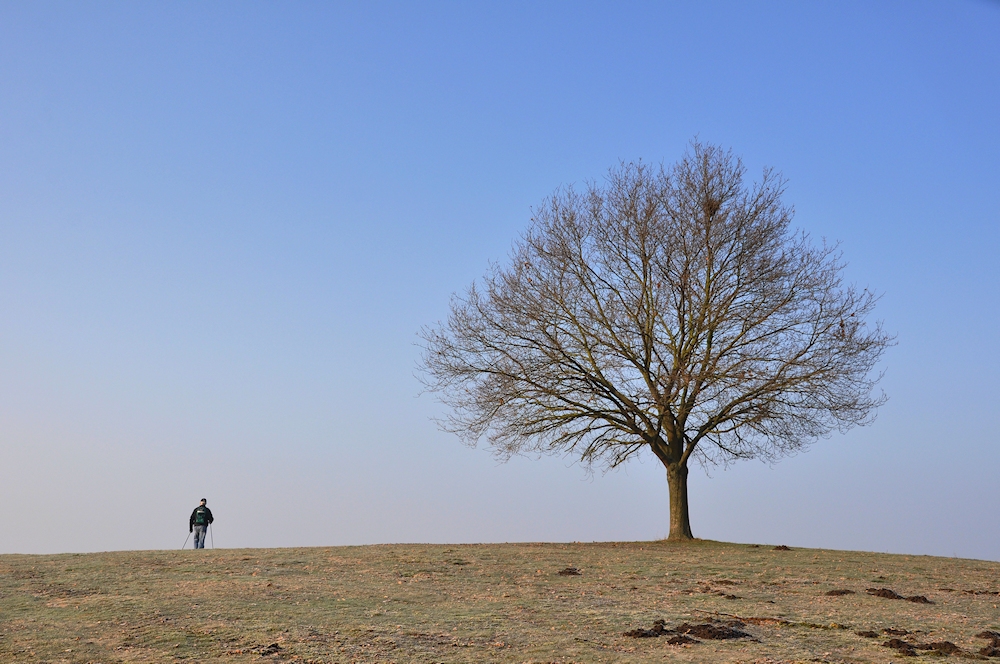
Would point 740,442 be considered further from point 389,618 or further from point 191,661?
point 191,661

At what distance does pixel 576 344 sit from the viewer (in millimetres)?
27438

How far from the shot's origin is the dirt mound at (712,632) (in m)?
12.7

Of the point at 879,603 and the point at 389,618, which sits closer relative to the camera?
the point at 389,618

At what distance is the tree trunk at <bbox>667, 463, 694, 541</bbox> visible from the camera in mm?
27438

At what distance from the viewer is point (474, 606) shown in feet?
49.1

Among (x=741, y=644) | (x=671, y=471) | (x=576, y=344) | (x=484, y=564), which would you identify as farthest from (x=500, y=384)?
(x=741, y=644)

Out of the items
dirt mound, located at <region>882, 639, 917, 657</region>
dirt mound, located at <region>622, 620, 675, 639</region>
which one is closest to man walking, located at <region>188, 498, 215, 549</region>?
dirt mound, located at <region>622, 620, 675, 639</region>

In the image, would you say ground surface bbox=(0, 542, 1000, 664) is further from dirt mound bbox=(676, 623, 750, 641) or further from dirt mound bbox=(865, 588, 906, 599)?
dirt mound bbox=(865, 588, 906, 599)

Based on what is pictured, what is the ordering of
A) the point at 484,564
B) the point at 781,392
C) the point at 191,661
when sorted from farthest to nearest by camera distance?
the point at 781,392 < the point at 484,564 < the point at 191,661

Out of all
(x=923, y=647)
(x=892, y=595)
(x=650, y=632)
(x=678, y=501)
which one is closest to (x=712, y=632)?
(x=650, y=632)

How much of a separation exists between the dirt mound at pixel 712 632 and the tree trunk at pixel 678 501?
1434 centimetres

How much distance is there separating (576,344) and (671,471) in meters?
4.87

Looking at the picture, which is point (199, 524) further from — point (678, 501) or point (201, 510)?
point (678, 501)

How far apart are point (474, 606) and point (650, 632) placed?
338 centimetres
